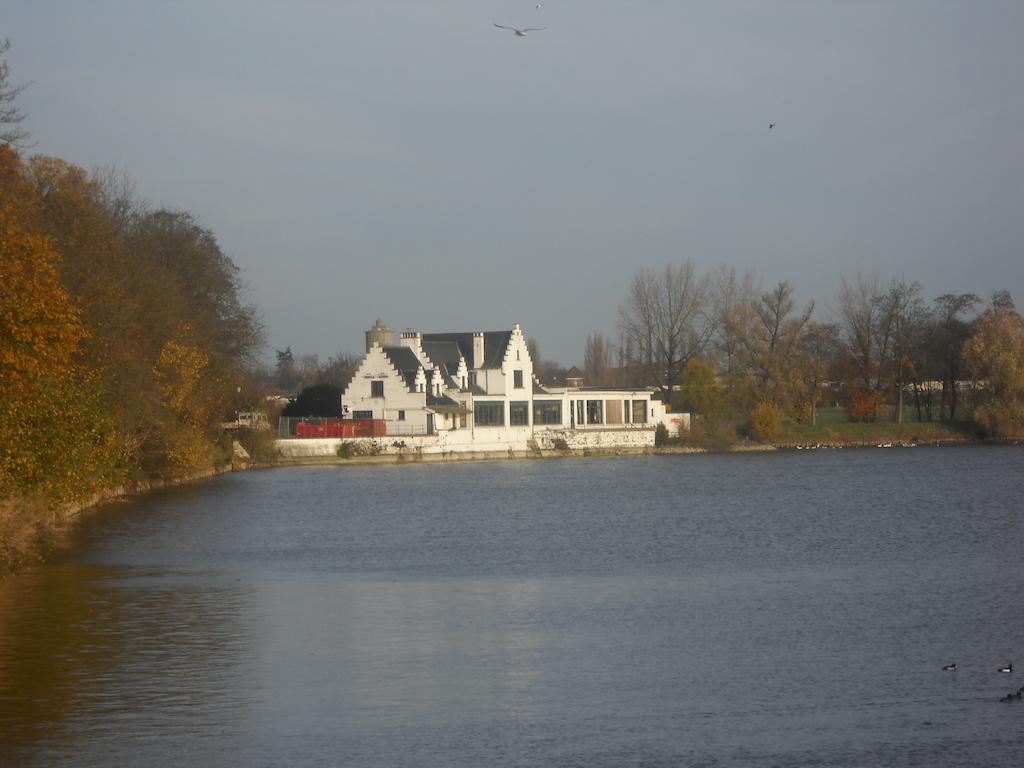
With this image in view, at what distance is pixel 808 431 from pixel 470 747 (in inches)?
3003

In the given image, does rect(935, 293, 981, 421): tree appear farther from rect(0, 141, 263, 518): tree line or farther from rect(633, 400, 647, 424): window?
rect(0, 141, 263, 518): tree line

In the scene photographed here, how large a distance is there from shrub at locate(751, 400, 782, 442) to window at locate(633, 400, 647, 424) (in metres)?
6.96

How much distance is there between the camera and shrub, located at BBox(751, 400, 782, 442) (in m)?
82.5

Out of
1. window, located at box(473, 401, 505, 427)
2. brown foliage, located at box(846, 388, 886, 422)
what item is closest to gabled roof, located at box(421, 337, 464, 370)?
window, located at box(473, 401, 505, 427)

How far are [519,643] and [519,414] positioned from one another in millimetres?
62507

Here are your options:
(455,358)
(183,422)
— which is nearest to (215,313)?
(183,422)

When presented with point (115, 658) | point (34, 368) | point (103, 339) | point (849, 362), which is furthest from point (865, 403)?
point (115, 658)

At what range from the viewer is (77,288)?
32.4 m

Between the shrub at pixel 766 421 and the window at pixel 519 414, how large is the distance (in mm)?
15074

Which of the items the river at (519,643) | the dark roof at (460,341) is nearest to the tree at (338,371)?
the dark roof at (460,341)

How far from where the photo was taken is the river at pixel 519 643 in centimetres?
1256

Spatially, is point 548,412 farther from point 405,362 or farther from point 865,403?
point 865,403

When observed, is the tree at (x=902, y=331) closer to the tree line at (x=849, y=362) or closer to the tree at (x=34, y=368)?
the tree line at (x=849, y=362)

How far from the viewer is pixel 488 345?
266 feet
